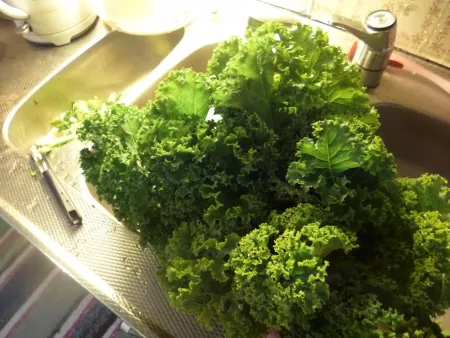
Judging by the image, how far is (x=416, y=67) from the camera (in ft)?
3.78

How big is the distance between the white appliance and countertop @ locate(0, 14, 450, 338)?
0.85ft

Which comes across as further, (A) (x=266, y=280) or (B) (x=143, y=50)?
(B) (x=143, y=50)

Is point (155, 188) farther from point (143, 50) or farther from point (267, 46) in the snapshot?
point (143, 50)

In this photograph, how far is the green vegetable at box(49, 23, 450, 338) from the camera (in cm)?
60

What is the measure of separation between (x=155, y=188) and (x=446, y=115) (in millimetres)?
779

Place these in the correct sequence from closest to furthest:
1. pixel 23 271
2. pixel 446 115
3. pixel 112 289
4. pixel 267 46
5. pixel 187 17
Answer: pixel 267 46, pixel 112 289, pixel 446 115, pixel 187 17, pixel 23 271

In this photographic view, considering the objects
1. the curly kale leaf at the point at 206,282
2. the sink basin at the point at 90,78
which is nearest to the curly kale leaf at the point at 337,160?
the curly kale leaf at the point at 206,282

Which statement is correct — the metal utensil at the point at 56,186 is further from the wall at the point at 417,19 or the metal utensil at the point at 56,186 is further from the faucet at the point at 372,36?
the wall at the point at 417,19

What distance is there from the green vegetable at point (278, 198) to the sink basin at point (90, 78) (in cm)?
44

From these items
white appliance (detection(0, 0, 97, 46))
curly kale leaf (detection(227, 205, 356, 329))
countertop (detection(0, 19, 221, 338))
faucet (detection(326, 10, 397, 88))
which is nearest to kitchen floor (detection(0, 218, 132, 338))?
countertop (detection(0, 19, 221, 338))

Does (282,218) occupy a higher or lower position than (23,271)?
higher

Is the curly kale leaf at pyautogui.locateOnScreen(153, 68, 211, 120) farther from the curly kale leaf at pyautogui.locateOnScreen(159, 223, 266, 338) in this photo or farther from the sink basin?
the sink basin

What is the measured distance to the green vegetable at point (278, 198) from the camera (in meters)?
0.60

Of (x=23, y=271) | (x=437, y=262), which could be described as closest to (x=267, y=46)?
(x=437, y=262)
